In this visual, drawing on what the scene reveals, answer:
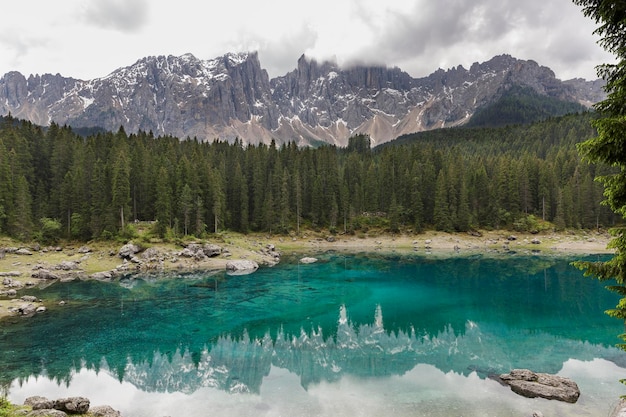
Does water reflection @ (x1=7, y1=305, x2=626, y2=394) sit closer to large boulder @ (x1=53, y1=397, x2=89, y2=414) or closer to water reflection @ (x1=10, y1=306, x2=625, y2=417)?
water reflection @ (x1=10, y1=306, x2=625, y2=417)

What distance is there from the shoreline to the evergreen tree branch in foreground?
47.2m

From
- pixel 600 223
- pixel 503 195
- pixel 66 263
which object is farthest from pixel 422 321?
pixel 600 223

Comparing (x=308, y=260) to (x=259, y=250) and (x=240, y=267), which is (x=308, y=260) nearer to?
(x=259, y=250)

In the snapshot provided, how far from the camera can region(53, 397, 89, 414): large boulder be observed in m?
16.6

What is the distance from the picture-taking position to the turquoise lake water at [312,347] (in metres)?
20.6

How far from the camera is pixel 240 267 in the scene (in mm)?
66625

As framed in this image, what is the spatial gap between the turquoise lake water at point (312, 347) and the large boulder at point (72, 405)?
3.10 m

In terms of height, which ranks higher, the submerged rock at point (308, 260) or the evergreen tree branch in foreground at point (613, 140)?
the evergreen tree branch in foreground at point (613, 140)

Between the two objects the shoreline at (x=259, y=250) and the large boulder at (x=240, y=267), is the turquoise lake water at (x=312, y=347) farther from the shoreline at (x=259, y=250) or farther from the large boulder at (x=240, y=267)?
the large boulder at (x=240, y=267)

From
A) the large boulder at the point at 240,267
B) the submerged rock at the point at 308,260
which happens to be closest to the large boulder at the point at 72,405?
the large boulder at the point at 240,267

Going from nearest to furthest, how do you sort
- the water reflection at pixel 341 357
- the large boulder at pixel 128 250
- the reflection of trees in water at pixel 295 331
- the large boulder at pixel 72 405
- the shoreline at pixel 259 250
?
1. the large boulder at pixel 72 405
2. the water reflection at pixel 341 357
3. the reflection of trees in water at pixel 295 331
4. the shoreline at pixel 259 250
5. the large boulder at pixel 128 250

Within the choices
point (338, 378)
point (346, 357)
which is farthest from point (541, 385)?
point (346, 357)

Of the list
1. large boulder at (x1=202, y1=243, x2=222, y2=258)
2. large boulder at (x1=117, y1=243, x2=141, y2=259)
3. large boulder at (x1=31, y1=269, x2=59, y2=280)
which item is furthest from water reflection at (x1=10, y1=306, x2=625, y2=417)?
large boulder at (x1=117, y1=243, x2=141, y2=259)

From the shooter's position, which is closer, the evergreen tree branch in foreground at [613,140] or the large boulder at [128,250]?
the evergreen tree branch in foreground at [613,140]
